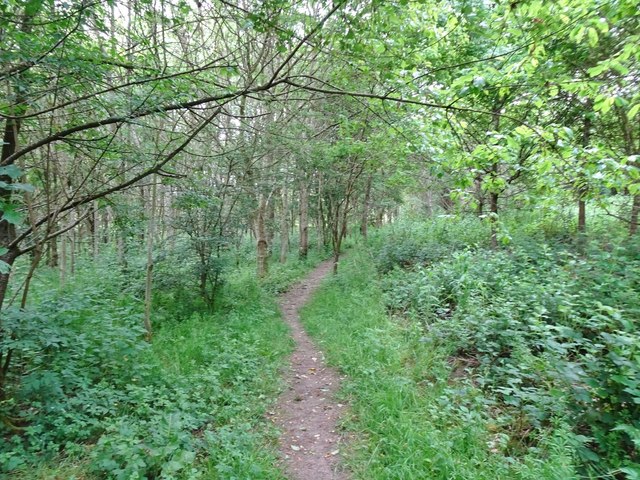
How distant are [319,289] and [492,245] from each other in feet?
18.9

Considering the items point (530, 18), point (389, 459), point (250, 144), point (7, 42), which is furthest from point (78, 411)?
point (250, 144)

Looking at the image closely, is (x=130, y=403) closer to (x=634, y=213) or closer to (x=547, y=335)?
(x=547, y=335)

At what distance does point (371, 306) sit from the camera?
8461mm

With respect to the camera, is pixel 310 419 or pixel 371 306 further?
pixel 371 306

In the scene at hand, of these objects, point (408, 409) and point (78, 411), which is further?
point (408, 409)

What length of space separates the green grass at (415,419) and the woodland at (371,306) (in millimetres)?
27

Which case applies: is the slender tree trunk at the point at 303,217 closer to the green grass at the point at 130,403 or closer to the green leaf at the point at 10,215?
the green grass at the point at 130,403

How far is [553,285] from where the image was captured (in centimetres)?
545

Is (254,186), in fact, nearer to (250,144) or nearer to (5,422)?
(250,144)

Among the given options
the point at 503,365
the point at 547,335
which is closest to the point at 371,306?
the point at 503,365

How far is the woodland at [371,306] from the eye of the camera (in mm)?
2961

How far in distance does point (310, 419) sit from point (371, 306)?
3903mm

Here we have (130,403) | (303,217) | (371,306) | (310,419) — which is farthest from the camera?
(303,217)

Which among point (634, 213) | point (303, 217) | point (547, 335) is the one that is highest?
point (303, 217)
